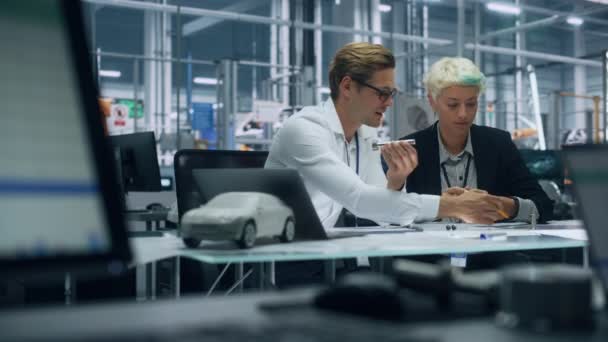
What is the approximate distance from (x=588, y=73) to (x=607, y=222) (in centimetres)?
1807

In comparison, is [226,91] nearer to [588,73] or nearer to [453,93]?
[453,93]

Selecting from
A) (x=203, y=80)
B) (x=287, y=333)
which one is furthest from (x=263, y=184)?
(x=203, y=80)

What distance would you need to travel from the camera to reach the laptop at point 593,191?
677 millimetres

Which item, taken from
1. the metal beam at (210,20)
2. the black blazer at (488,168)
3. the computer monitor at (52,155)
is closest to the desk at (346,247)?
the computer monitor at (52,155)

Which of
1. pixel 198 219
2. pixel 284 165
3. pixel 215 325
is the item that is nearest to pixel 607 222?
pixel 215 325

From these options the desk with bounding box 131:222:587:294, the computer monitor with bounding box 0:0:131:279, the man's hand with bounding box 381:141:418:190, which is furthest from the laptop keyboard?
the man's hand with bounding box 381:141:418:190

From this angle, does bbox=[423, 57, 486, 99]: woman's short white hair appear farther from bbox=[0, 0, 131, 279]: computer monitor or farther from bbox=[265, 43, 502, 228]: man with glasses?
bbox=[0, 0, 131, 279]: computer monitor

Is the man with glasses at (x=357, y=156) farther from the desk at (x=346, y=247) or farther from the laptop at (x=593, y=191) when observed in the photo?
the laptop at (x=593, y=191)

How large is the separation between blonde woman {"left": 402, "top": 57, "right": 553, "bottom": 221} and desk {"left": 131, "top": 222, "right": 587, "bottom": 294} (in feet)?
2.43

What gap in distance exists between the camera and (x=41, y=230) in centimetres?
62

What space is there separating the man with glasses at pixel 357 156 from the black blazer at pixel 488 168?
0.51 feet

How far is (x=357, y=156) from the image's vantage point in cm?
248

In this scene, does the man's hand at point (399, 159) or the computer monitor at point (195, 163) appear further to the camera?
the computer monitor at point (195, 163)

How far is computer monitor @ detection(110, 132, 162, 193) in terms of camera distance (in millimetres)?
2836
